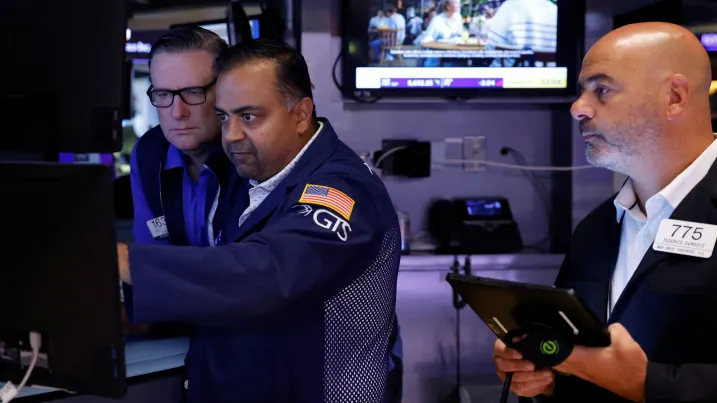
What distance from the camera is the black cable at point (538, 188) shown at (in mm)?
3494

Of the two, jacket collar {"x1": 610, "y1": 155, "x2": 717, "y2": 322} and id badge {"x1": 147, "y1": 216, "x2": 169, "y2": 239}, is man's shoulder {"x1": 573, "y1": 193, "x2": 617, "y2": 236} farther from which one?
id badge {"x1": 147, "y1": 216, "x2": 169, "y2": 239}

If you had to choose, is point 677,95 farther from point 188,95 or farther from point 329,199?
point 188,95

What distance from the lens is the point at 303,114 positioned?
1.80 metres

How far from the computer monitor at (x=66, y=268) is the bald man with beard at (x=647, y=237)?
0.77 m

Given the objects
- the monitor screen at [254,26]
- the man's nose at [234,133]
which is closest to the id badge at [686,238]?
the man's nose at [234,133]

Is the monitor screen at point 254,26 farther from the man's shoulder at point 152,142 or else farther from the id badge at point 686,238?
the id badge at point 686,238

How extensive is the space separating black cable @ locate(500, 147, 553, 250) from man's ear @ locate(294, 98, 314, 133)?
6.01 feet

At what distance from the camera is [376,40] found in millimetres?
3168

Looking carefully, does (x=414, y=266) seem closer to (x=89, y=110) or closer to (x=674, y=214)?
(x=674, y=214)

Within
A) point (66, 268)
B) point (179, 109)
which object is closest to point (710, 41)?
point (179, 109)

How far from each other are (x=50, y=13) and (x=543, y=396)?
4.07ft

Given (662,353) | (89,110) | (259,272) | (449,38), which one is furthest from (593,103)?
(449,38)

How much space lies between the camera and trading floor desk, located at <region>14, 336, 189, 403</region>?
76.0 inches

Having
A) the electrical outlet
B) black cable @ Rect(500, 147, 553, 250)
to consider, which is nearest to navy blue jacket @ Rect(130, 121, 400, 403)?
the electrical outlet
